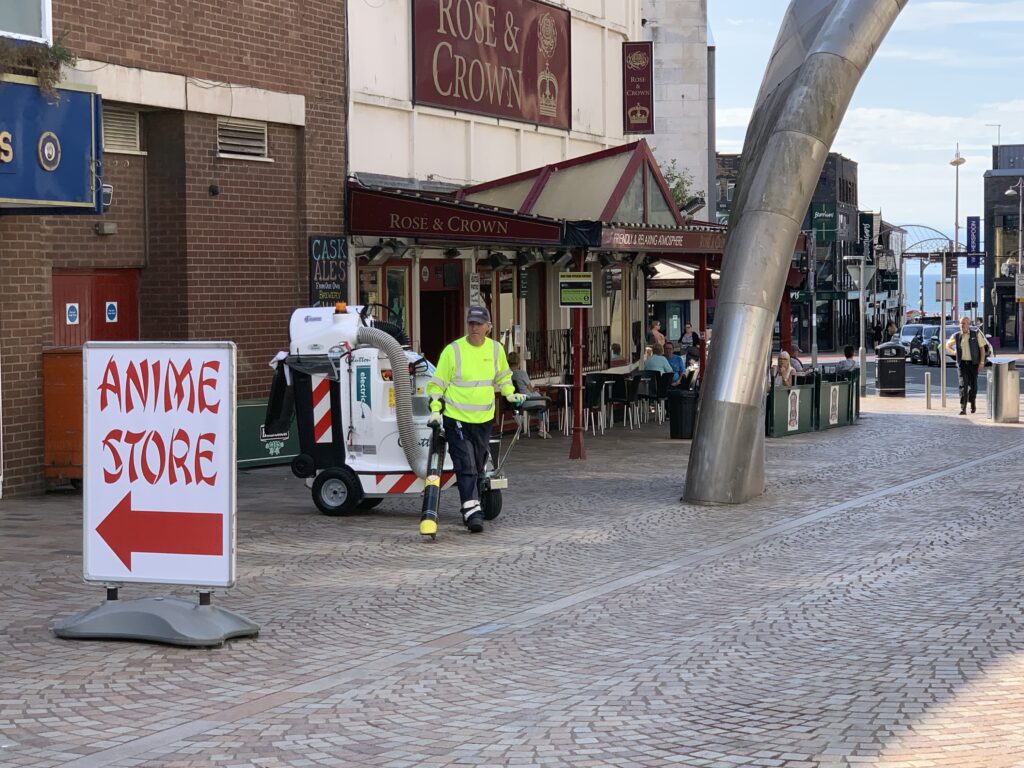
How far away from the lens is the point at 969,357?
28375 mm

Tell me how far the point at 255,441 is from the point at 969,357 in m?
15.1

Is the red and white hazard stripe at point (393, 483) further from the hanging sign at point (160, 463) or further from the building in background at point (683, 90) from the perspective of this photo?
the building in background at point (683, 90)

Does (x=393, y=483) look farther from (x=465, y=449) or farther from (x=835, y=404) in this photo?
(x=835, y=404)

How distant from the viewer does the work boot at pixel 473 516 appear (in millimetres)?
13055

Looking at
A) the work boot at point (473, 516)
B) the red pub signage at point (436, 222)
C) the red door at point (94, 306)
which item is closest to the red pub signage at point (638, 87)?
the red pub signage at point (436, 222)

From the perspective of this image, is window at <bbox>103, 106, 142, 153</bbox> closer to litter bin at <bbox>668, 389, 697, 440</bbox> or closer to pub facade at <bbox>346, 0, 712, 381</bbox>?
pub facade at <bbox>346, 0, 712, 381</bbox>

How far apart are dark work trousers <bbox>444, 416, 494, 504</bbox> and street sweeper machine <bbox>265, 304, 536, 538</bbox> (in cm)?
50

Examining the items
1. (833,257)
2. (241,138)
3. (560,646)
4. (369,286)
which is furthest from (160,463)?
(833,257)

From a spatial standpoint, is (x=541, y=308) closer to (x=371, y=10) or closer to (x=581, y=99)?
(x=581, y=99)

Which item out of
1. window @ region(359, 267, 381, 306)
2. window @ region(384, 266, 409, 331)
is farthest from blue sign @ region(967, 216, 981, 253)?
window @ region(359, 267, 381, 306)

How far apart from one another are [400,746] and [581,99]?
21.3m

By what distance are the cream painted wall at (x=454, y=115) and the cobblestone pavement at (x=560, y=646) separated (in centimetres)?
751

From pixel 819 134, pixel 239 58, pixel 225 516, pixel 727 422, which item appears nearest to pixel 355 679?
pixel 225 516

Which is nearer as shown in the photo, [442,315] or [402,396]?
[402,396]
